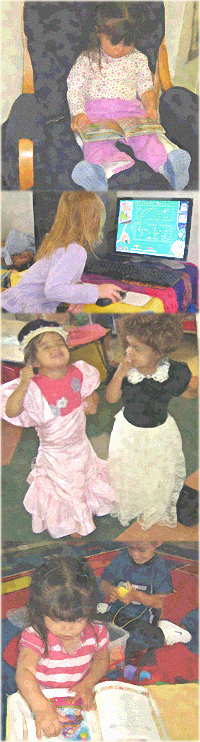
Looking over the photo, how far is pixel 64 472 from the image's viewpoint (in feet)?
4.37

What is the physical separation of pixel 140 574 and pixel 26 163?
3.77 ft

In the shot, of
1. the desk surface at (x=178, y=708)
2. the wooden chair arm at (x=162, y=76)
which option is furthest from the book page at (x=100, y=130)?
the desk surface at (x=178, y=708)

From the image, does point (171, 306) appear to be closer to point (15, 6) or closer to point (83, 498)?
point (83, 498)

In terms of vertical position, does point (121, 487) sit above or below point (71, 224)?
below

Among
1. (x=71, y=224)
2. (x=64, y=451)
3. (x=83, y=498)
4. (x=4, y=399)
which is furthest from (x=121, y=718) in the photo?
(x=71, y=224)

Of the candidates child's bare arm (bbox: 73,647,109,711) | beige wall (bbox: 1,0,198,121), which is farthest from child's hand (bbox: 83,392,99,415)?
beige wall (bbox: 1,0,198,121)

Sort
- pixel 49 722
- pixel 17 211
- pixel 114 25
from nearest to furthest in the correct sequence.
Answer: pixel 49 722
pixel 114 25
pixel 17 211

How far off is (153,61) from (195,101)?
16 cm

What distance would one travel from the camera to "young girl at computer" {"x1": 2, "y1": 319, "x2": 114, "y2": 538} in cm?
130

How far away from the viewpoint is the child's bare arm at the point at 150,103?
57.7 inches

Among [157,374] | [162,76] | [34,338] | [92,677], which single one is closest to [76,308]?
[34,338]

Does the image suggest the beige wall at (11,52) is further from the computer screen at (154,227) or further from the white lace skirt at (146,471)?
the white lace skirt at (146,471)

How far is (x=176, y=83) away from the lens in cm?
149

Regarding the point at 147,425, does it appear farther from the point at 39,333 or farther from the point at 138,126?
the point at 138,126
